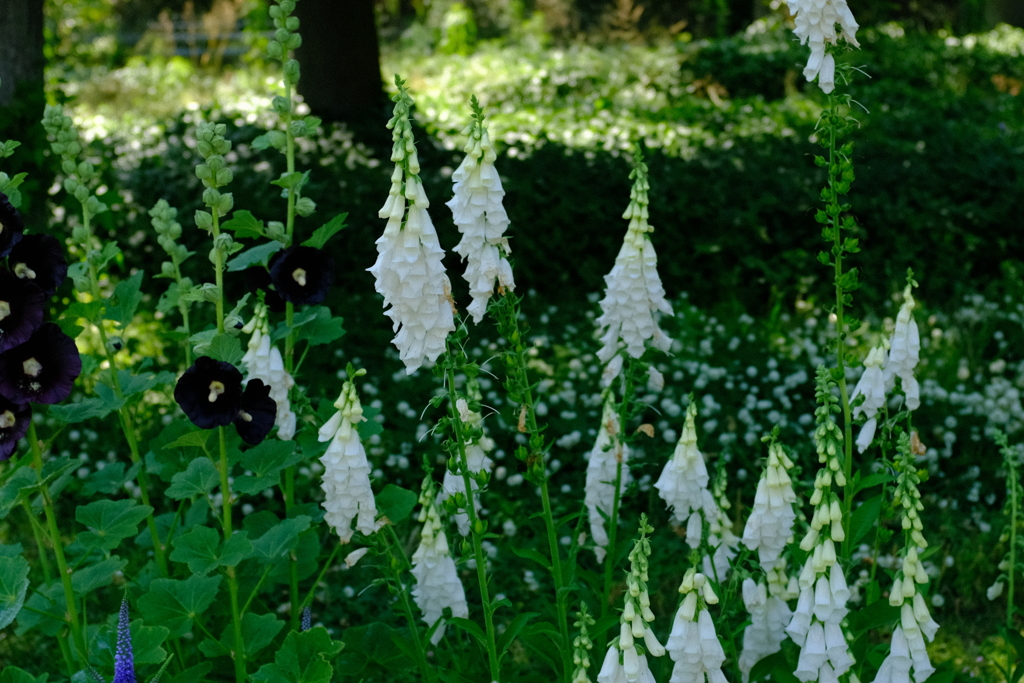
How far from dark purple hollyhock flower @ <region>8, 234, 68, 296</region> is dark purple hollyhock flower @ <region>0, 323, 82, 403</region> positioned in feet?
0.34

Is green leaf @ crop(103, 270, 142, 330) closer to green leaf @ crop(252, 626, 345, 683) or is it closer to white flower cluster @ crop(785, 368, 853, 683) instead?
green leaf @ crop(252, 626, 345, 683)

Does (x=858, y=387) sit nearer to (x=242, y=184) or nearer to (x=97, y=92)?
(x=242, y=184)

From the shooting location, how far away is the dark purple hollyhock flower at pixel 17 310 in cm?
202

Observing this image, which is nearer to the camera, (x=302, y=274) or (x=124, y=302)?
(x=302, y=274)

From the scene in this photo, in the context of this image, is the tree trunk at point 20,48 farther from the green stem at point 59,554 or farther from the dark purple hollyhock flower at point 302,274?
the green stem at point 59,554

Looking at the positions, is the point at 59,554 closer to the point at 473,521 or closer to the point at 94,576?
the point at 94,576

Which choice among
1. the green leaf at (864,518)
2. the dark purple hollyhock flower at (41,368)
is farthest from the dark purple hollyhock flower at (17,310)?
the green leaf at (864,518)

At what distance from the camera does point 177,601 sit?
2.46 m

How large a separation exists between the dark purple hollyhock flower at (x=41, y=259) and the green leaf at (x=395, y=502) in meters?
0.92

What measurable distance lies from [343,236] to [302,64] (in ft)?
9.02

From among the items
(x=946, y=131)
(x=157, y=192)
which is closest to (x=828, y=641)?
(x=157, y=192)

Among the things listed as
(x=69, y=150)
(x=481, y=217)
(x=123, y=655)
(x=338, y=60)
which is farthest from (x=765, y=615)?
(x=338, y=60)

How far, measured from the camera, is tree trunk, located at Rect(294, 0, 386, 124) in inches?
343

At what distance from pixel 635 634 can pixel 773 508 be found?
0.54m
